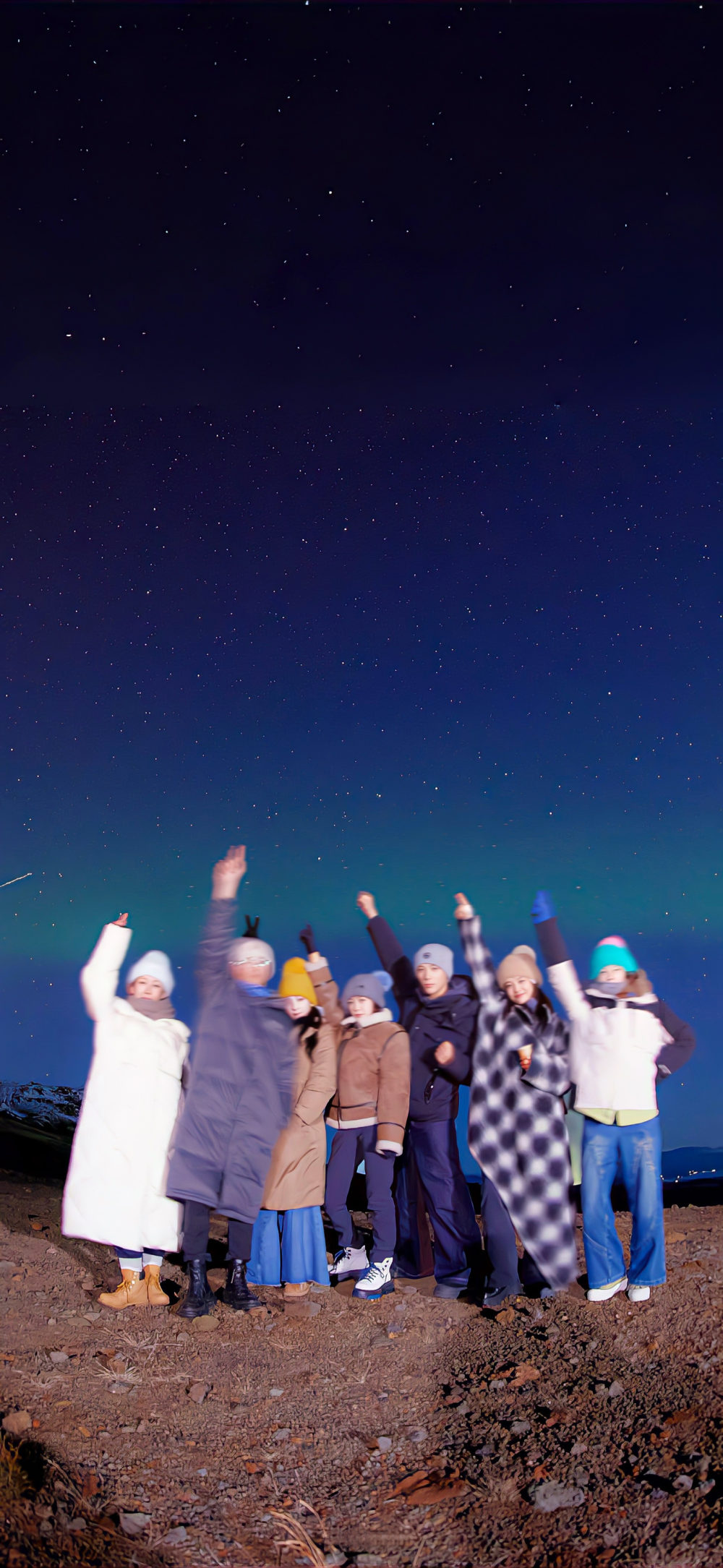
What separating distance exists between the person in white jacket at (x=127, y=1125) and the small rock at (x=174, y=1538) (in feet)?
7.12

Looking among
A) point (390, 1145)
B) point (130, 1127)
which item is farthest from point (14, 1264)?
point (390, 1145)

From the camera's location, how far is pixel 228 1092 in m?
5.51

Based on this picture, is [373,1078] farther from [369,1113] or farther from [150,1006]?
[150,1006]

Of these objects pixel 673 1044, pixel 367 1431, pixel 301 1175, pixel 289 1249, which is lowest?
pixel 367 1431

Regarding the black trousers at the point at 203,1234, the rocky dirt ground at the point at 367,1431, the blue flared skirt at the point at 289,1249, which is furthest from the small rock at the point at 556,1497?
the blue flared skirt at the point at 289,1249

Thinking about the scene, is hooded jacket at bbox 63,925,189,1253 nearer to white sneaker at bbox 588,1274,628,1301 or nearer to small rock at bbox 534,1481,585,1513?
white sneaker at bbox 588,1274,628,1301

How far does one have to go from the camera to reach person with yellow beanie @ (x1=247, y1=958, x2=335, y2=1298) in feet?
19.2

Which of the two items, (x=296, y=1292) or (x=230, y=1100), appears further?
(x=296, y=1292)

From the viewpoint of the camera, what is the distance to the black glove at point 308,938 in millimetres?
6656

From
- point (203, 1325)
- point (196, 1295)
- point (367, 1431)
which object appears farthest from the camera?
point (196, 1295)

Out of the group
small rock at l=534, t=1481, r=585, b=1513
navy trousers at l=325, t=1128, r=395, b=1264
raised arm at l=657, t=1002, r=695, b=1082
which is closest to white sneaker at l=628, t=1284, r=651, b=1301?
raised arm at l=657, t=1002, r=695, b=1082

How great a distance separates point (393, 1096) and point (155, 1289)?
6.53 feet

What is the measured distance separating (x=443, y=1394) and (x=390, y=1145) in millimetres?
1411

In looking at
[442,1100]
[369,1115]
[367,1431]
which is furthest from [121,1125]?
[367,1431]
